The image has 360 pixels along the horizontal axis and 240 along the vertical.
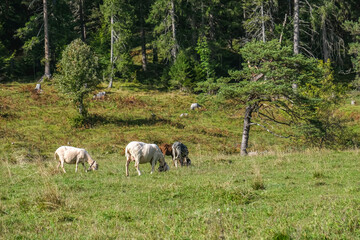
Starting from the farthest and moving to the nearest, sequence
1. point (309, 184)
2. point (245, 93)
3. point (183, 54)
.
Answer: point (183, 54) → point (245, 93) → point (309, 184)

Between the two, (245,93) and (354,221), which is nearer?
(354,221)

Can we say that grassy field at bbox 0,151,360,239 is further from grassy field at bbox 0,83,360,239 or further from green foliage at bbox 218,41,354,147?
green foliage at bbox 218,41,354,147

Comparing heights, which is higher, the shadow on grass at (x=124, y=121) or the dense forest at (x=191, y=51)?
the dense forest at (x=191, y=51)

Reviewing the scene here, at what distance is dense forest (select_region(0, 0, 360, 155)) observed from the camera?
23.9 m

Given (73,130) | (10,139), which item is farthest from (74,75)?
(10,139)

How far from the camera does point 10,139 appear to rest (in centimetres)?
3022

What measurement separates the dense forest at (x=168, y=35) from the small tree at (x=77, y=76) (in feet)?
43.9

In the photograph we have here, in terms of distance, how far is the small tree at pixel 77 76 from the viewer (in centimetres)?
3656

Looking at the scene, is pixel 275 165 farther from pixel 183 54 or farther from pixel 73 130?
pixel 183 54

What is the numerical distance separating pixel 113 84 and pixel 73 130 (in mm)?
20844

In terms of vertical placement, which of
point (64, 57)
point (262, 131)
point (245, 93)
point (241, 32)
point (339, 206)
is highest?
point (241, 32)

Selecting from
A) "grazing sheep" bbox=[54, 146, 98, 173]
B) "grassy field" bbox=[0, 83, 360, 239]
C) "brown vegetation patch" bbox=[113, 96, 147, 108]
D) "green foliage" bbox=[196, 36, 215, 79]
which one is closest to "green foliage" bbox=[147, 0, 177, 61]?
"green foliage" bbox=[196, 36, 215, 79]

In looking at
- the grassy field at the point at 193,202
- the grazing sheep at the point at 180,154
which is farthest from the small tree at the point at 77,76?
the grazing sheep at the point at 180,154

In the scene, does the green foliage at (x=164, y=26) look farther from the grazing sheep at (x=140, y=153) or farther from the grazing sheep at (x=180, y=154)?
the grazing sheep at (x=140, y=153)
